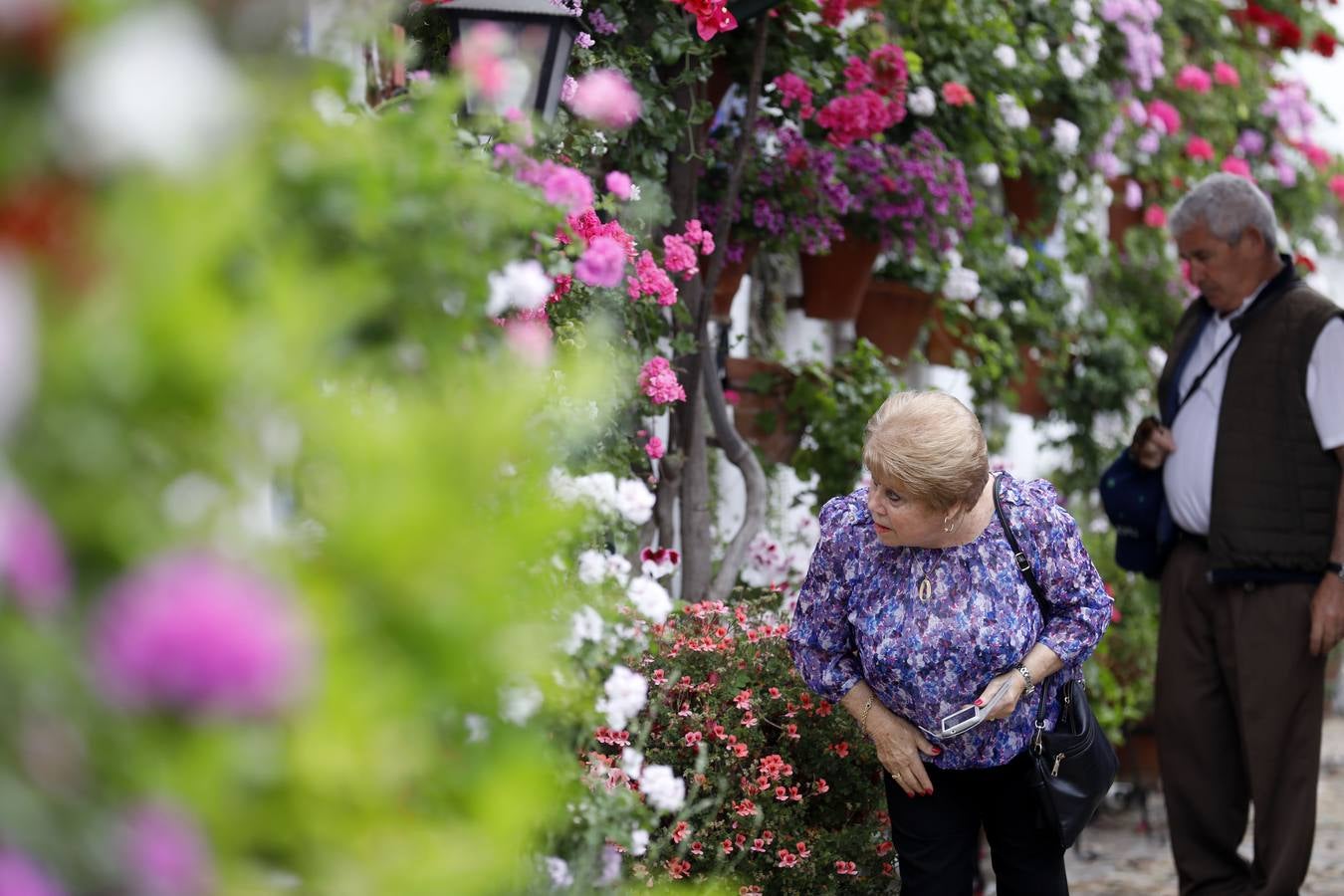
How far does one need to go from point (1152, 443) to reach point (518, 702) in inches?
121

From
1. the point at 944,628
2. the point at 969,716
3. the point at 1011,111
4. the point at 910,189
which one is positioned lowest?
the point at 969,716

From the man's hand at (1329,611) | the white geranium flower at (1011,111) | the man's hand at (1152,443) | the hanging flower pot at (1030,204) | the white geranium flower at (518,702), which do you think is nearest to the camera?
the white geranium flower at (518,702)

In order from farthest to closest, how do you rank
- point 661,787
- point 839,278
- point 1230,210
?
point 839,278
point 1230,210
point 661,787

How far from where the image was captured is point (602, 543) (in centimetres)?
286

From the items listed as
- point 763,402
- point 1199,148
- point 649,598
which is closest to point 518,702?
point 649,598

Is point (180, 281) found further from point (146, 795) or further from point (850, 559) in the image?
point (850, 559)

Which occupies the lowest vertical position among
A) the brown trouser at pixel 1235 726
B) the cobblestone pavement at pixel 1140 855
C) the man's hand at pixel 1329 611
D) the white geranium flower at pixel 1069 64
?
the cobblestone pavement at pixel 1140 855

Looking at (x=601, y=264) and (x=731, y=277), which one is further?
(x=731, y=277)

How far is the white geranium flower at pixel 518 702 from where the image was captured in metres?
1.37

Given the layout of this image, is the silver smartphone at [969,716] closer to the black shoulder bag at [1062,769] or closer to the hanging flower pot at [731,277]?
the black shoulder bag at [1062,769]

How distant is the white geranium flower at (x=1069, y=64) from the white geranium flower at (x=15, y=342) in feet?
18.4

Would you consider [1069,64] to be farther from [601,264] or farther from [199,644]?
[199,644]

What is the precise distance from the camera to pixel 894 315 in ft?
17.8

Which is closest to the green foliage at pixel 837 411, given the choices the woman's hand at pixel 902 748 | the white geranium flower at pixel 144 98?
the woman's hand at pixel 902 748
